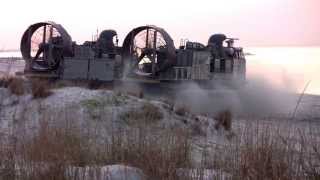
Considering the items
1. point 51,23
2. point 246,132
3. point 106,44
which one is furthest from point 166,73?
point 246,132

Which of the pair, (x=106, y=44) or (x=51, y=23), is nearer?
(x=51, y=23)

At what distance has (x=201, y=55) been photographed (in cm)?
3562

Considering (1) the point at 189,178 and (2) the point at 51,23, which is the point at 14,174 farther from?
(2) the point at 51,23

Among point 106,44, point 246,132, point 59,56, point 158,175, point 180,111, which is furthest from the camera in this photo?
point 106,44

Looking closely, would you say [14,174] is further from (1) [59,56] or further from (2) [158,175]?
(1) [59,56]

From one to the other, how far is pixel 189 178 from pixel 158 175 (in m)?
0.32

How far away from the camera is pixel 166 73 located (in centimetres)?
3494

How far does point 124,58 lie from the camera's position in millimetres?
36688

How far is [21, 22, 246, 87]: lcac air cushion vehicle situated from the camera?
3334 cm

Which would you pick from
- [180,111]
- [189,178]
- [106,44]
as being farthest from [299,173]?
[106,44]

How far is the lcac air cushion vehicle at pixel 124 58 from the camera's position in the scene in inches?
1313

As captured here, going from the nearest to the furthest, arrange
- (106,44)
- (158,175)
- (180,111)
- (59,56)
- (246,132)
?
1. (158,175)
2. (246,132)
3. (180,111)
4. (59,56)
5. (106,44)

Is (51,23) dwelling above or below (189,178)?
above

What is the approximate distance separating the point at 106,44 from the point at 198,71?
19.3ft
